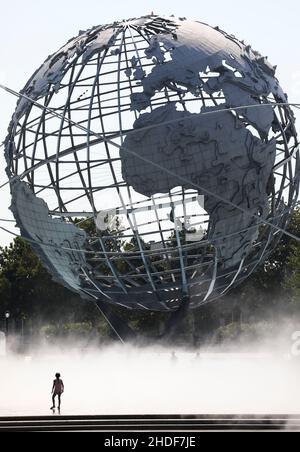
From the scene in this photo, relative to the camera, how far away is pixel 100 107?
94.4ft

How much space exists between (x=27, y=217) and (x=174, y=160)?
3910mm

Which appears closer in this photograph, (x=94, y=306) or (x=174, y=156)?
(x=174, y=156)

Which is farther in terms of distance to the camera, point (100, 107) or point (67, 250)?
point (100, 107)

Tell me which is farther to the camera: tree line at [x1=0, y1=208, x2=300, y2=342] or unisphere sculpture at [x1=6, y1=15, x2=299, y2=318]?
tree line at [x1=0, y1=208, x2=300, y2=342]

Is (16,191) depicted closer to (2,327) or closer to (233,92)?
(233,92)

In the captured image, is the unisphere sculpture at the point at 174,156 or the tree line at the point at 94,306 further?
the tree line at the point at 94,306

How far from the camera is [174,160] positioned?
83.0 feet
